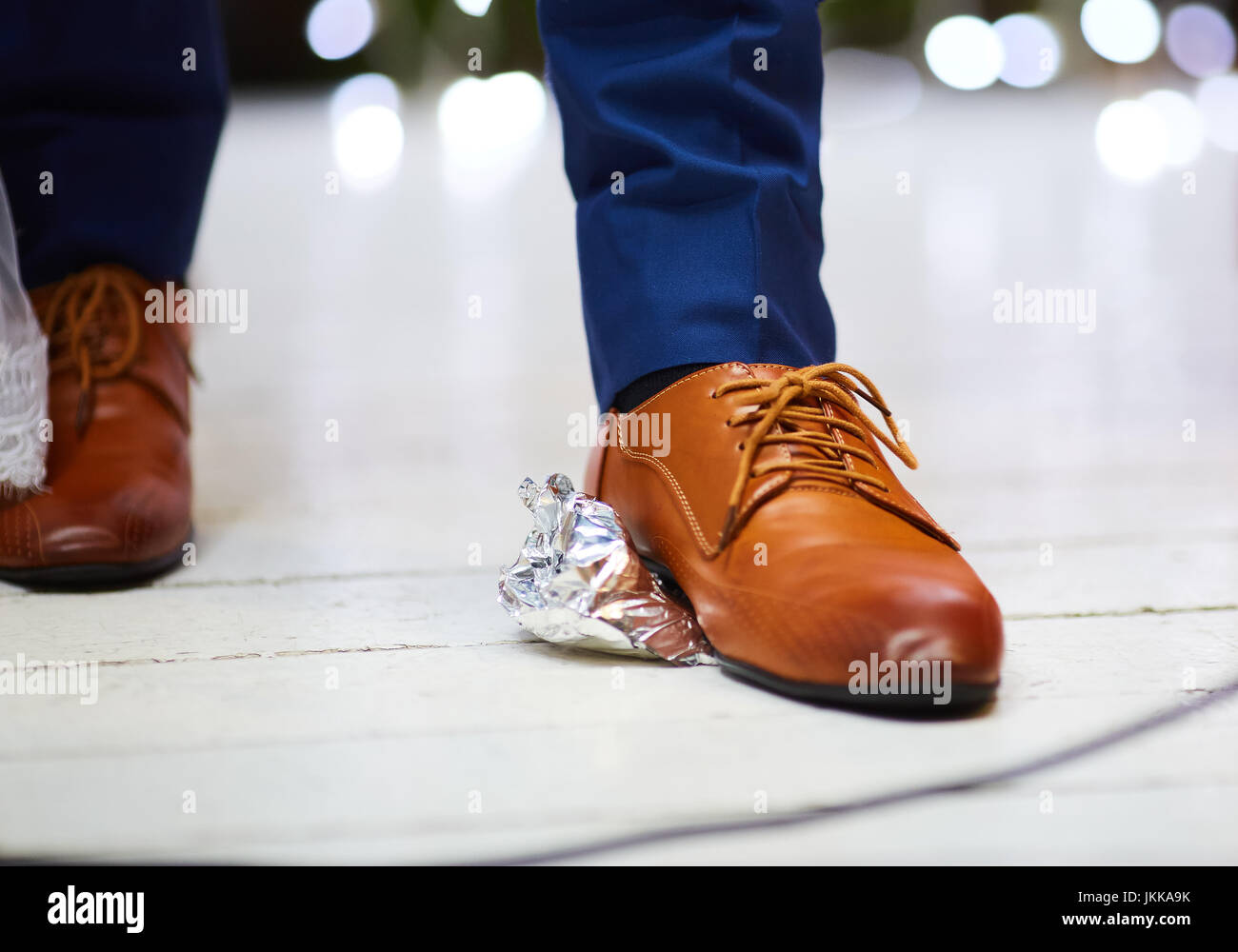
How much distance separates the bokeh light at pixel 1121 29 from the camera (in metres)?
10.2

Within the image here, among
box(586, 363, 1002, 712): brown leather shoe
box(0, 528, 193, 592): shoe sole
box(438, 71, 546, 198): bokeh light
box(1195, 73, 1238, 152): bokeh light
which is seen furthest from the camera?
box(1195, 73, 1238, 152): bokeh light

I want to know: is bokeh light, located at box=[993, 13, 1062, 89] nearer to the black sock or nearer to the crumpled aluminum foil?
the black sock

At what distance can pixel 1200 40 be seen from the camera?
9.70 metres

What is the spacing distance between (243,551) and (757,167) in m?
0.60

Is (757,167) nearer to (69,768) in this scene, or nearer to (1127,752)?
(1127,752)

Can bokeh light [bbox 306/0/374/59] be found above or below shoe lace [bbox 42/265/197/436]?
above

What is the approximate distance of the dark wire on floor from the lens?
0.50 metres

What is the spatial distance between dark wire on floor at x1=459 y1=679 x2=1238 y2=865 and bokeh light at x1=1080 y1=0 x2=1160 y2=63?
11.2 meters

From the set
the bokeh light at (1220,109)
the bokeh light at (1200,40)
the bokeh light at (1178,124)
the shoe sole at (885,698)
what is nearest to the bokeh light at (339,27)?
the bokeh light at (1178,124)

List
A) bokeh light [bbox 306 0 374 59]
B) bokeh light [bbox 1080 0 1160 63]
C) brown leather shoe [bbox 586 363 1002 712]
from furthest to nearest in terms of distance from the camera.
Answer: bokeh light [bbox 1080 0 1160 63], bokeh light [bbox 306 0 374 59], brown leather shoe [bbox 586 363 1002 712]

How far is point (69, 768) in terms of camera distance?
0.59 m

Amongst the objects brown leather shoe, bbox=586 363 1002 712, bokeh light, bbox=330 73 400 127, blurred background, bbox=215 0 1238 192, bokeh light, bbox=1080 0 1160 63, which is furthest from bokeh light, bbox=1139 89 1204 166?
brown leather shoe, bbox=586 363 1002 712

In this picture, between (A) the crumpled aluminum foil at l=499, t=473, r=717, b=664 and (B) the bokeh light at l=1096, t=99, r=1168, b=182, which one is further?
(B) the bokeh light at l=1096, t=99, r=1168, b=182
